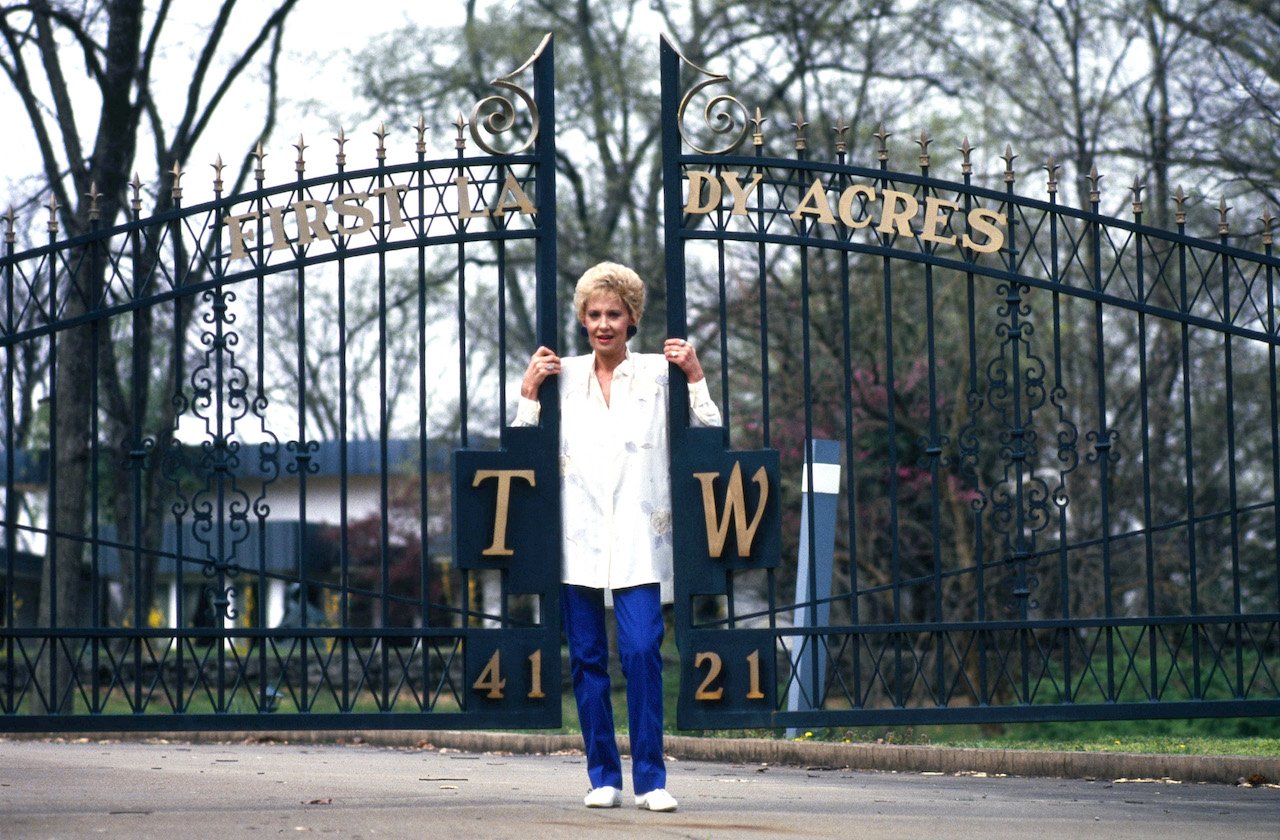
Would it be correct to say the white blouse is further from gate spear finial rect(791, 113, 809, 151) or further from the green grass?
the green grass

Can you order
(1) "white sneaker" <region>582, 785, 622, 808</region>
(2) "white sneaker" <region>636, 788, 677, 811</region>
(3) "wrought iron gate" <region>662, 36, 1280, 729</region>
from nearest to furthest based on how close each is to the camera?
1. (2) "white sneaker" <region>636, 788, 677, 811</region>
2. (1) "white sneaker" <region>582, 785, 622, 808</region>
3. (3) "wrought iron gate" <region>662, 36, 1280, 729</region>

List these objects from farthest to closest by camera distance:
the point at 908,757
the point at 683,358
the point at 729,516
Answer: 1. the point at 908,757
2. the point at 729,516
3. the point at 683,358

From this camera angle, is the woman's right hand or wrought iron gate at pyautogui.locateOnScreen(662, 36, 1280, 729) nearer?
the woman's right hand

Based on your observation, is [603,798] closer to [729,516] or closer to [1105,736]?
[729,516]

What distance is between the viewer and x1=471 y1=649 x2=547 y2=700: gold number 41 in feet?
24.1

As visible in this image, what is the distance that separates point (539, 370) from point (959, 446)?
1.74 m

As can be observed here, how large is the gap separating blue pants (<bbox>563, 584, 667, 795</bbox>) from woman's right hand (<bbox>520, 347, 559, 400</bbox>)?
0.85 m

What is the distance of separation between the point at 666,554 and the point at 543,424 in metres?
0.91

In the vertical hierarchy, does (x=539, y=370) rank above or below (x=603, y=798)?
above

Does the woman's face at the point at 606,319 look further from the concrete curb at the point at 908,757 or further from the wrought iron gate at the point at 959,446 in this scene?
the concrete curb at the point at 908,757

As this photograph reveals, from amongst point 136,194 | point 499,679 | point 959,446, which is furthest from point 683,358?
point 136,194

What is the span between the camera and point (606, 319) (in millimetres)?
6707

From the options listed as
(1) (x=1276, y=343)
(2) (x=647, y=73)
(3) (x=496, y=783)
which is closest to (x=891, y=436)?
(1) (x=1276, y=343)

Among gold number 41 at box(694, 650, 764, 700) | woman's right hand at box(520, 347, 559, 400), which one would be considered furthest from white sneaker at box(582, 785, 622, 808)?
woman's right hand at box(520, 347, 559, 400)
